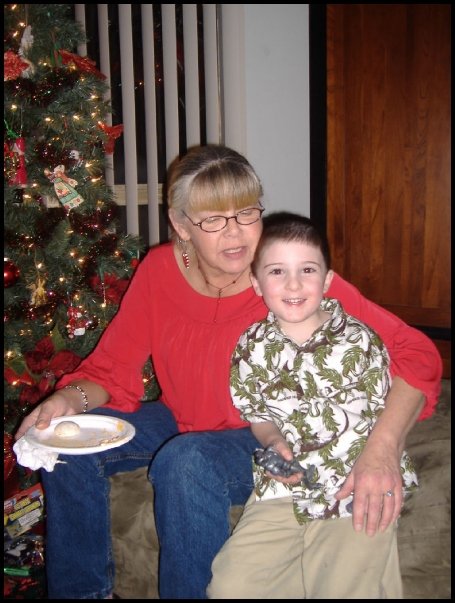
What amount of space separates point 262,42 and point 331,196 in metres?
0.97

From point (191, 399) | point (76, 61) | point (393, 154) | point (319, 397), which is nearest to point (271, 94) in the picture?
point (393, 154)

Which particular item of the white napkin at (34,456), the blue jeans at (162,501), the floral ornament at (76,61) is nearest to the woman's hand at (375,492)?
the blue jeans at (162,501)

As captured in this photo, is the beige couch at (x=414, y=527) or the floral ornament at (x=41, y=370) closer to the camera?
the beige couch at (x=414, y=527)

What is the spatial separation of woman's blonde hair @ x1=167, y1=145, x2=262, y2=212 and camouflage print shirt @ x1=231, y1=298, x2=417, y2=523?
374 mm

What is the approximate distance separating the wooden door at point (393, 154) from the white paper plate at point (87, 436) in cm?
227

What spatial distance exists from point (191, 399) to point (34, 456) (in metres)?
0.47

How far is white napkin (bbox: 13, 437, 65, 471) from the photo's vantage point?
1.32 meters

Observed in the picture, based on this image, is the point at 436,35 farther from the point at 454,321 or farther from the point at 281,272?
the point at 281,272

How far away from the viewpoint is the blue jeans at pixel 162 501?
122 cm

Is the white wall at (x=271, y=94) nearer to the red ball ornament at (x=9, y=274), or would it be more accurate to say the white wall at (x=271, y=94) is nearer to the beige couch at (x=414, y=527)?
the red ball ornament at (x=9, y=274)

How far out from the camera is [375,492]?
3.97ft

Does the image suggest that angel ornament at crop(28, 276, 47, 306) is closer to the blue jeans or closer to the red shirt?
the red shirt

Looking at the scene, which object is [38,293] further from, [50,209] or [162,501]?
[162,501]

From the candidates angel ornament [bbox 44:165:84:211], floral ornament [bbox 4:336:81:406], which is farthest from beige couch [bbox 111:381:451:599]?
angel ornament [bbox 44:165:84:211]
